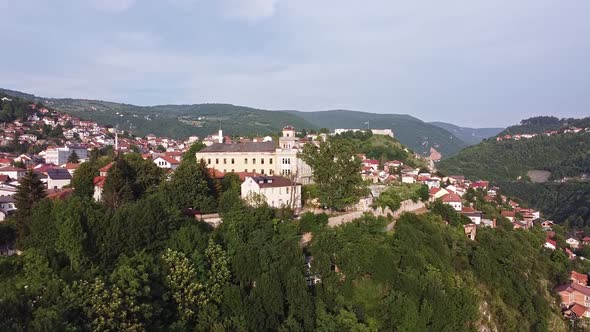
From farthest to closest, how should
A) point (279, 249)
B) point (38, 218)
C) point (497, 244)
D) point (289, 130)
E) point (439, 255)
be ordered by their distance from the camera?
point (289, 130)
point (497, 244)
point (439, 255)
point (279, 249)
point (38, 218)

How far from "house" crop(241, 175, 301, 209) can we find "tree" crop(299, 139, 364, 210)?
213cm

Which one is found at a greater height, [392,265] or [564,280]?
[392,265]

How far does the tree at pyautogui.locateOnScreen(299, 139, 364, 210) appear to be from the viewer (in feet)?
127

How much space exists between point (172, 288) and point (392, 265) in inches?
536

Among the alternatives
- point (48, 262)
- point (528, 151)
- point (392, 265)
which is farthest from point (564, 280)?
point (528, 151)

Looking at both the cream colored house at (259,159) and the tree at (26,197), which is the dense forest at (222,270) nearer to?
the tree at (26,197)

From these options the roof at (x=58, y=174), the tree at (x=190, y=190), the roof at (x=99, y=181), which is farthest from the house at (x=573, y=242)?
the roof at (x=58, y=174)

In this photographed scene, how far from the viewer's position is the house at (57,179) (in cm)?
4771

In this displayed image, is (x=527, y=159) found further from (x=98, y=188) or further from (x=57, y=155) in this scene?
(x=98, y=188)

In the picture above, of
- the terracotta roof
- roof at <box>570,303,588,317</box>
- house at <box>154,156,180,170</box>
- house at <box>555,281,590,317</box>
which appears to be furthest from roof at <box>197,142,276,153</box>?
the terracotta roof

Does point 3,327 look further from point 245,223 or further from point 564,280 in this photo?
point 564,280

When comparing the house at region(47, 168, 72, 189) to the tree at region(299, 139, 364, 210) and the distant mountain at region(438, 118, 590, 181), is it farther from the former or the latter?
the distant mountain at region(438, 118, 590, 181)

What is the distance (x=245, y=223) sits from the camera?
31.3 meters

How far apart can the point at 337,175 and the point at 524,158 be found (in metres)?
129
